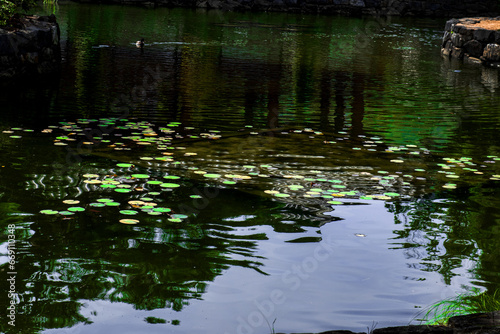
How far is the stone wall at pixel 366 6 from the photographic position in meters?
41.8

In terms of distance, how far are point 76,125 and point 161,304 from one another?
18.7 feet

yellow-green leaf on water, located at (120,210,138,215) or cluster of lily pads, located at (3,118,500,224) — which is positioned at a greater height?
cluster of lily pads, located at (3,118,500,224)

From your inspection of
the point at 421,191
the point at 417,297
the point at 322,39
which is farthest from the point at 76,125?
the point at 322,39

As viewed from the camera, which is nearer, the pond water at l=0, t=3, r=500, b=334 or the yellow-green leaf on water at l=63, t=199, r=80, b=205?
the pond water at l=0, t=3, r=500, b=334

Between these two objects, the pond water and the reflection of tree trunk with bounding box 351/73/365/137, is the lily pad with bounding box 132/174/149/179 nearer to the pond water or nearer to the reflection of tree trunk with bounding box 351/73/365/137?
the pond water

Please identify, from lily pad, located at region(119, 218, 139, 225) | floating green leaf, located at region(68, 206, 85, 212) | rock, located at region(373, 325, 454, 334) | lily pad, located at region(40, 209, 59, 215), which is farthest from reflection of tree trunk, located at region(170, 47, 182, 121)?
rock, located at region(373, 325, 454, 334)

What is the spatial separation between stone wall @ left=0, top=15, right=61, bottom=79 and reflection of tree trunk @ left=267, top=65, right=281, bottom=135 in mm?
4723

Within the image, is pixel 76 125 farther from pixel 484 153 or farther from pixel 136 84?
pixel 484 153

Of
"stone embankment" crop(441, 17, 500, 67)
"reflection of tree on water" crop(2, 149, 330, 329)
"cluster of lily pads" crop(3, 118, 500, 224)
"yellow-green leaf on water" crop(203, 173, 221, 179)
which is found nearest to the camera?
"reflection of tree on water" crop(2, 149, 330, 329)

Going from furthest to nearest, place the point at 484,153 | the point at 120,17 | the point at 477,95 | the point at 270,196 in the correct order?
the point at 120,17
the point at 477,95
the point at 484,153
the point at 270,196

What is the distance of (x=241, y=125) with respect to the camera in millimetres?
9852

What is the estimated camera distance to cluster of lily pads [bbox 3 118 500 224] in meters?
6.44

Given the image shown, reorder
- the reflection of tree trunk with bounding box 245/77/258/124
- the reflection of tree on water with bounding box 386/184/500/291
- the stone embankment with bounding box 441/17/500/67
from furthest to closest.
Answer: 1. the stone embankment with bounding box 441/17/500/67
2. the reflection of tree trunk with bounding box 245/77/258/124
3. the reflection of tree on water with bounding box 386/184/500/291

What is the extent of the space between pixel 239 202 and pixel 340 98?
7.23 m
